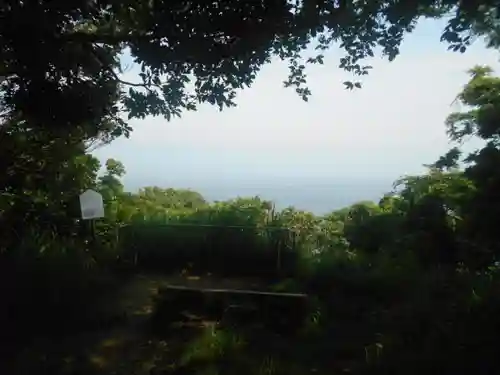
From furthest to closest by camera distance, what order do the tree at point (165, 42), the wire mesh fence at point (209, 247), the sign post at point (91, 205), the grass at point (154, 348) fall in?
the wire mesh fence at point (209, 247) → the sign post at point (91, 205) → the tree at point (165, 42) → the grass at point (154, 348)

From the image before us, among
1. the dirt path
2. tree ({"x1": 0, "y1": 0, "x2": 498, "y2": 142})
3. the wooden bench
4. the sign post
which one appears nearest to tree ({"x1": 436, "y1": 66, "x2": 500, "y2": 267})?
tree ({"x1": 0, "y1": 0, "x2": 498, "y2": 142})

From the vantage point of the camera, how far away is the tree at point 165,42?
582cm

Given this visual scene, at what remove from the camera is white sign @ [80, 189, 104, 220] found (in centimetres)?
870

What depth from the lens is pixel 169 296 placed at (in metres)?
6.36

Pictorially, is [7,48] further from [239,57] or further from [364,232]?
[364,232]

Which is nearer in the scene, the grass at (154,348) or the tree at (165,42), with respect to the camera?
the grass at (154,348)

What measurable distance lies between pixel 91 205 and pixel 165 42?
367 centimetres

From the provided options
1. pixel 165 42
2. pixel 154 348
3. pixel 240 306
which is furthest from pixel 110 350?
pixel 165 42

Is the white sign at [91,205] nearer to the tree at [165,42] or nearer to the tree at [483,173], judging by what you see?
the tree at [165,42]

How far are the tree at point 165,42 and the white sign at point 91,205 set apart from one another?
119 centimetres

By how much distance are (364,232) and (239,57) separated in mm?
4279

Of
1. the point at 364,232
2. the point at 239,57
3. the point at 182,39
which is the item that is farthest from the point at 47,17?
the point at 364,232

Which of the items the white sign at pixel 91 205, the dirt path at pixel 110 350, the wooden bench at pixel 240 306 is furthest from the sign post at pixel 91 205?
the wooden bench at pixel 240 306

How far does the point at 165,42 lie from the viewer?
6281 millimetres
